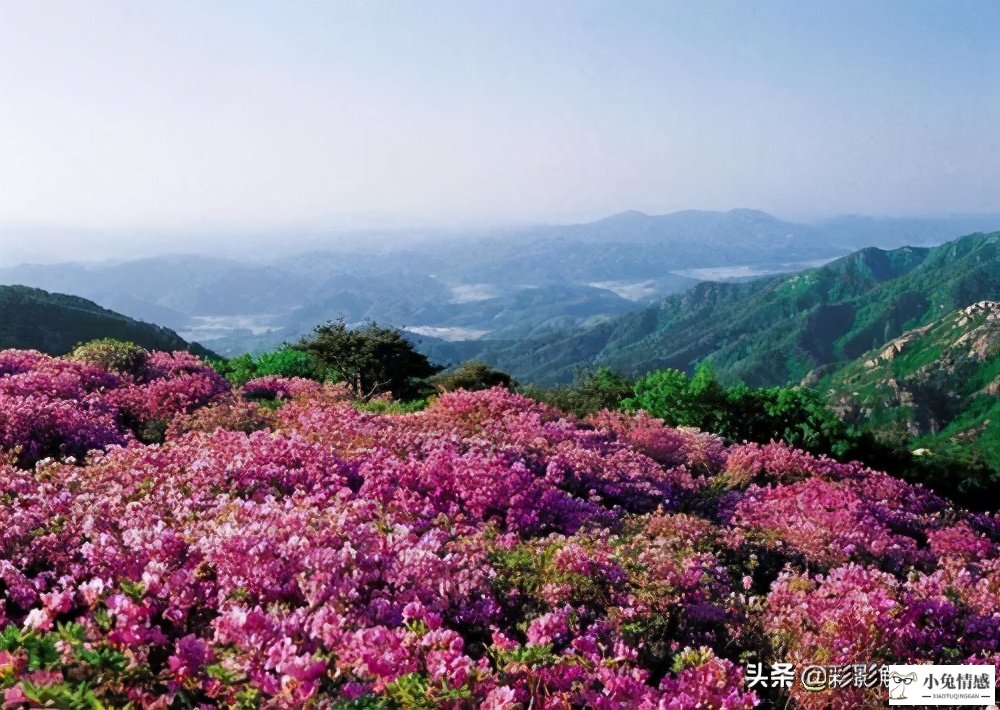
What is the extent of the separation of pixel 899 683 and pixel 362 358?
21433mm

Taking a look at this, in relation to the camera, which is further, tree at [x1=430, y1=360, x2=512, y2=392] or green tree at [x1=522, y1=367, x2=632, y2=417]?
tree at [x1=430, y1=360, x2=512, y2=392]

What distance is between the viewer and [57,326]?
7894 cm

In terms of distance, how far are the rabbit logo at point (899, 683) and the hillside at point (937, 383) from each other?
76906 millimetres

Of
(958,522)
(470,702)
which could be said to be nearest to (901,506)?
(958,522)

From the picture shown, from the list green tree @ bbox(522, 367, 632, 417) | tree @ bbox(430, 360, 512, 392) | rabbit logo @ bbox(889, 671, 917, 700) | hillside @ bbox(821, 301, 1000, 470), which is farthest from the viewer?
hillside @ bbox(821, 301, 1000, 470)

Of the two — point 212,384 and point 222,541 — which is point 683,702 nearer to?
point 222,541

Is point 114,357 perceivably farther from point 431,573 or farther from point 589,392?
point 589,392

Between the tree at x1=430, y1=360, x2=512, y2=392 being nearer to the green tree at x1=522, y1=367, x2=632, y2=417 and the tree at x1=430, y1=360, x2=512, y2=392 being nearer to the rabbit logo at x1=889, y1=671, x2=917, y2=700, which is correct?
the green tree at x1=522, y1=367, x2=632, y2=417

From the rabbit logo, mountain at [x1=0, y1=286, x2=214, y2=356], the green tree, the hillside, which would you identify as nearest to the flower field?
the rabbit logo

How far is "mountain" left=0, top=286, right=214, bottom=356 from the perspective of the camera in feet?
245

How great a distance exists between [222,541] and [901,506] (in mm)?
7744

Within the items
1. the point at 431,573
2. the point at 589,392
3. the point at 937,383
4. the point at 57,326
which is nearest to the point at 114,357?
the point at 431,573

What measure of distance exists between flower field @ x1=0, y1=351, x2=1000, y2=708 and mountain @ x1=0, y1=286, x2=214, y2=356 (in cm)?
6973

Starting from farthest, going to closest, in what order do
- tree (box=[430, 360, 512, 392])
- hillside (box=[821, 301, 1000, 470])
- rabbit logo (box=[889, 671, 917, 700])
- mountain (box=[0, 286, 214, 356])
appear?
hillside (box=[821, 301, 1000, 470]) → mountain (box=[0, 286, 214, 356]) → tree (box=[430, 360, 512, 392]) → rabbit logo (box=[889, 671, 917, 700])
